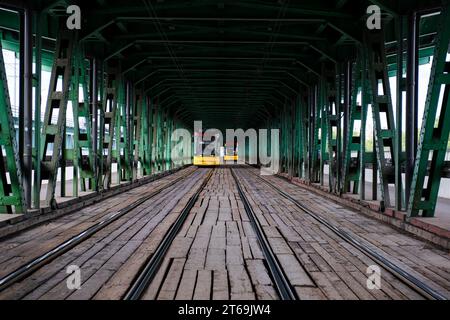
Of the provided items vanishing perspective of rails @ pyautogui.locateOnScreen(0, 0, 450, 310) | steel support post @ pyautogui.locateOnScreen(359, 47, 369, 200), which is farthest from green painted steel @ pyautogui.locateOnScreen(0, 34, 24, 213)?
steel support post @ pyautogui.locateOnScreen(359, 47, 369, 200)

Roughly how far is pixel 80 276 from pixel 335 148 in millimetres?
10678

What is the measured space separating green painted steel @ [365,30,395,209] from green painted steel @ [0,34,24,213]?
22.7ft

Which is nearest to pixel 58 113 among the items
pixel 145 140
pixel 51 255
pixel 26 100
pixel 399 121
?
pixel 26 100

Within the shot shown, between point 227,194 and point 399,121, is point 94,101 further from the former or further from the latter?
point 399,121

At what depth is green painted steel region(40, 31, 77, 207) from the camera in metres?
9.40

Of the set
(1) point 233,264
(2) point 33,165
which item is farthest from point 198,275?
(2) point 33,165

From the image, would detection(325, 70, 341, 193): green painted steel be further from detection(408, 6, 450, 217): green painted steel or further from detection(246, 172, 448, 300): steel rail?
detection(408, 6, 450, 217): green painted steel

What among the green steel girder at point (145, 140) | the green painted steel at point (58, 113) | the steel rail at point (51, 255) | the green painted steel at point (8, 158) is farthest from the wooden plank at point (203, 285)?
the green steel girder at point (145, 140)

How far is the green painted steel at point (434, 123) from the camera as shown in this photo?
7.29 metres

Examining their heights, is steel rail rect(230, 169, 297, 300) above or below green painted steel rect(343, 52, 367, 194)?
below

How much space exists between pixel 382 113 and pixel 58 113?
6969 millimetres

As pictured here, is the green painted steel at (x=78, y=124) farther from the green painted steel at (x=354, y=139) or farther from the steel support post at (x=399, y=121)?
the steel support post at (x=399, y=121)

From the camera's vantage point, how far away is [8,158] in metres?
7.77
